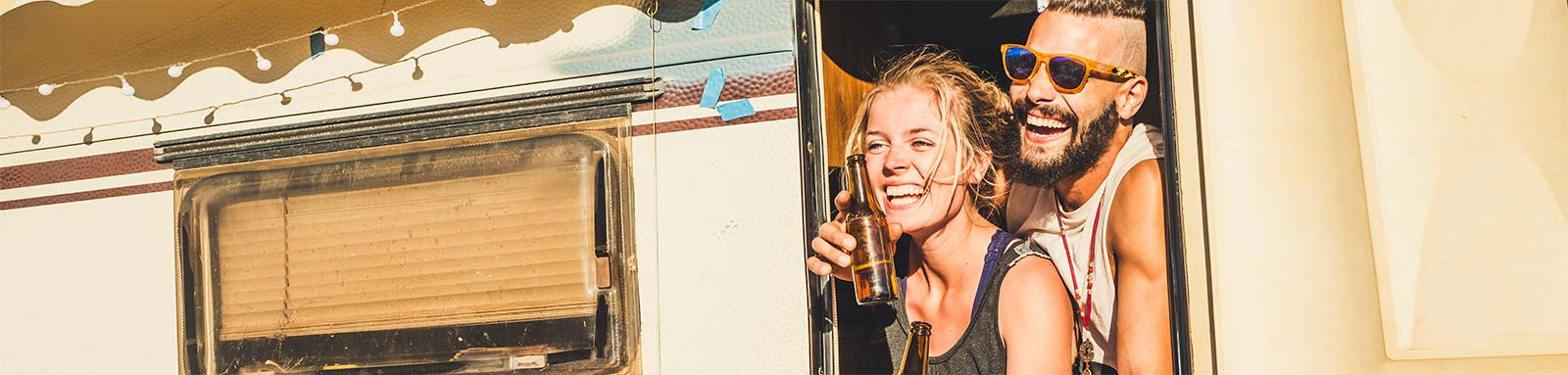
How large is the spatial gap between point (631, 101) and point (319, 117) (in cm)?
120

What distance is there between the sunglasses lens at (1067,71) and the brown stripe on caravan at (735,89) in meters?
0.78

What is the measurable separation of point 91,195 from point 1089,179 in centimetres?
365

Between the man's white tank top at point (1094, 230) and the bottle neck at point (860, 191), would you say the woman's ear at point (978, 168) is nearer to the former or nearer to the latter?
the man's white tank top at point (1094, 230)

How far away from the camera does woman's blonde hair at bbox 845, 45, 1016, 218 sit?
375cm

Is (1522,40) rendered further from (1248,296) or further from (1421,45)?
(1248,296)

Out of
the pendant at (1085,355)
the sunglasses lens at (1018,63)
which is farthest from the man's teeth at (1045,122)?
the pendant at (1085,355)

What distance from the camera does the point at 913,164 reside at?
381 cm

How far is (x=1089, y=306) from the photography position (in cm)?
353

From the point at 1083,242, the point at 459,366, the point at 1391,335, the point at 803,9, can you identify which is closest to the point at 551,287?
the point at 459,366

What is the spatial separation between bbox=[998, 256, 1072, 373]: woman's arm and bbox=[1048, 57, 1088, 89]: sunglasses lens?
0.50 m

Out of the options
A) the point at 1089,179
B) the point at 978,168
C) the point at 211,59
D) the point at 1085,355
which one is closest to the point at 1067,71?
the point at 1089,179

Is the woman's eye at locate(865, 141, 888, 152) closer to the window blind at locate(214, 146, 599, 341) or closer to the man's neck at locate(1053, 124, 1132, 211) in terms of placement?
the man's neck at locate(1053, 124, 1132, 211)

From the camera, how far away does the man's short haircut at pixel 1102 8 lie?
3457mm

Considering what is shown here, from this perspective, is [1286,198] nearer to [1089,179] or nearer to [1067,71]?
[1089,179]
